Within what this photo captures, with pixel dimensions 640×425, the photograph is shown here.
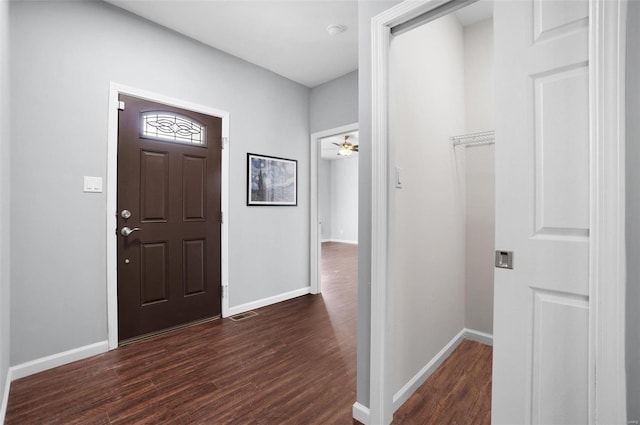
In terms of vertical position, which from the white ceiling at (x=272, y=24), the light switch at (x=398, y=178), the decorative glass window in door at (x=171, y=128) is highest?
the white ceiling at (x=272, y=24)

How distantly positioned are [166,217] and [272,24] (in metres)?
2.02

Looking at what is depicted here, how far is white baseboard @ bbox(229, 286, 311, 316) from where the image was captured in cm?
323

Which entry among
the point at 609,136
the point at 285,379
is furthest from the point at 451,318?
the point at 609,136

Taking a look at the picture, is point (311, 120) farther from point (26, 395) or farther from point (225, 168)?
point (26, 395)

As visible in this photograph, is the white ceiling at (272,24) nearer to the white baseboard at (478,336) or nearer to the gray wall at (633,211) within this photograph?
the gray wall at (633,211)

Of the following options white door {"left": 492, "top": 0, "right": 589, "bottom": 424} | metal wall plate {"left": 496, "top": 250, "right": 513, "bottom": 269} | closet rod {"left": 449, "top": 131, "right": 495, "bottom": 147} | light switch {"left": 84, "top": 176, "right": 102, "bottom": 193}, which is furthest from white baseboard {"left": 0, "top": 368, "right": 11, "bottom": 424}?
closet rod {"left": 449, "top": 131, "right": 495, "bottom": 147}

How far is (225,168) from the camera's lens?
→ 3.12 m

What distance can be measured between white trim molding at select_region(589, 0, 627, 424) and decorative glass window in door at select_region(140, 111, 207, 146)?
2893 millimetres

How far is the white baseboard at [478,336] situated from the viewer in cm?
249

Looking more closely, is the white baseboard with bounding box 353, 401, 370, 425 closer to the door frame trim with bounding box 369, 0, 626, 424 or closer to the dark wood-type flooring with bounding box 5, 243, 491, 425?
the dark wood-type flooring with bounding box 5, 243, 491, 425

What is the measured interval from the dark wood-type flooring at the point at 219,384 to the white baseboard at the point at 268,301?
380 mm

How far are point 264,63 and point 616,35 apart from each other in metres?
3.17

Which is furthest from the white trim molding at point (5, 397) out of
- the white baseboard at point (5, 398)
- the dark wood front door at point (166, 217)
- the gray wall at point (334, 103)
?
the gray wall at point (334, 103)

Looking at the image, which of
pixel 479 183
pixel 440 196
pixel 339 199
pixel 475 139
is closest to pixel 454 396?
pixel 440 196
